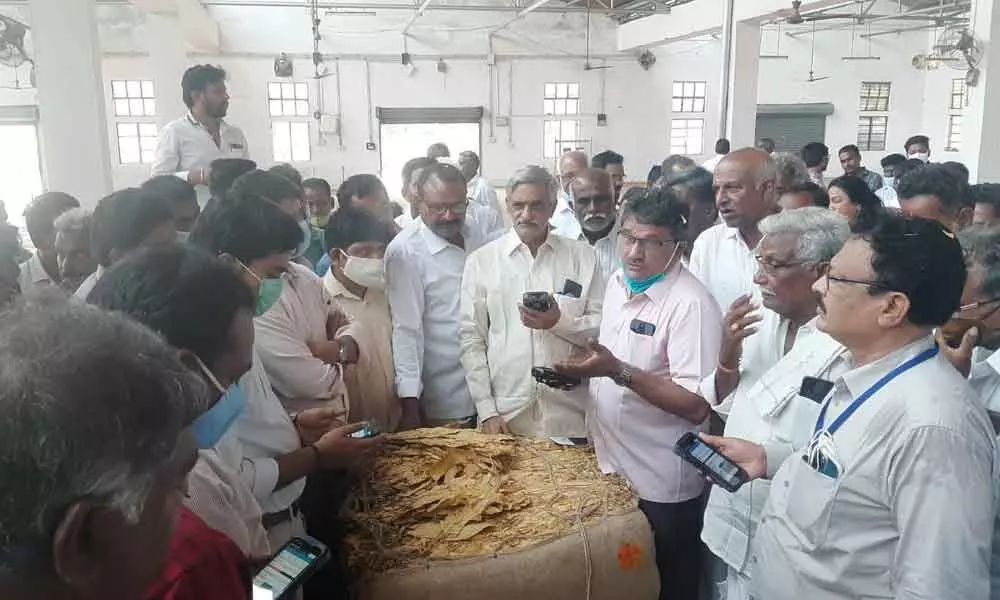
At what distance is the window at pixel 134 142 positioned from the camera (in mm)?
14227

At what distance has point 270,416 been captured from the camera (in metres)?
1.89

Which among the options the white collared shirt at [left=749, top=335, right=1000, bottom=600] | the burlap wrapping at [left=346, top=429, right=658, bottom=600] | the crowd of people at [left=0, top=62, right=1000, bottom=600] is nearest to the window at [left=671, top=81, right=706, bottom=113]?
the crowd of people at [left=0, top=62, right=1000, bottom=600]

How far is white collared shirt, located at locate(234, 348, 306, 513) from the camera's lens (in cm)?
179

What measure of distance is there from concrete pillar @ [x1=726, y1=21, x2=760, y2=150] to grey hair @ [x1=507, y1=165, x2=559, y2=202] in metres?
7.67

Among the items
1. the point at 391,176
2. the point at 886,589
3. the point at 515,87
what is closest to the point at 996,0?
the point at 886,589

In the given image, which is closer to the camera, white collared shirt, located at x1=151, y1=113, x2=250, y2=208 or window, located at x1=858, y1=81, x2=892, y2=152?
white collared shirt, located at x1=151, y1=113, x2=250, y2=208

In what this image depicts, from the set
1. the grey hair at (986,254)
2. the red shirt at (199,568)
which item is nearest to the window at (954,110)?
the grey hair at (986,254)

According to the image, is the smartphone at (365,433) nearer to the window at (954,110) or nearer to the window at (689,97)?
the window at (689,97)

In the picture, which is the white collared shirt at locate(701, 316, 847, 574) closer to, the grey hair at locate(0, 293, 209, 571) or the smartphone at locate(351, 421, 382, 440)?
the smartphone at locate(351, 421, 382, 440)

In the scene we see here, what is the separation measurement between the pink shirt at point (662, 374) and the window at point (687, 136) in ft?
48.8

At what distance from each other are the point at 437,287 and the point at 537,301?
0.81 meters

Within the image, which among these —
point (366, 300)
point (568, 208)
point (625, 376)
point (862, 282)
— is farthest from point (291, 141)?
point (862, 282)

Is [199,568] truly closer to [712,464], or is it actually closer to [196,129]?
[712,464]

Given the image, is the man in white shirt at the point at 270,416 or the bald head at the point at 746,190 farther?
the bald head at the point at 746,190
